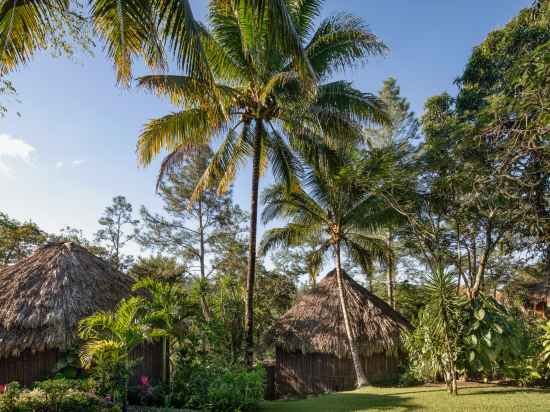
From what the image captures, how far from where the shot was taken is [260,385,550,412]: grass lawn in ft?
21.9

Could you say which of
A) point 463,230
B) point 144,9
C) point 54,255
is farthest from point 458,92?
point 54,255

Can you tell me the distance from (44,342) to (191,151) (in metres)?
5.75

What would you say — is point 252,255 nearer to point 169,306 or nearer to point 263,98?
point 169,306

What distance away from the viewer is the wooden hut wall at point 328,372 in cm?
1205

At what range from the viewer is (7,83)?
4.95 m

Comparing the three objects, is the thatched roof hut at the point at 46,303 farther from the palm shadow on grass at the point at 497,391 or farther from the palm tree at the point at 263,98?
the palm shadow on grass at the point at 497,391

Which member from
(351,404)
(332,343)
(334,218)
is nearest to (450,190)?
(334,218)

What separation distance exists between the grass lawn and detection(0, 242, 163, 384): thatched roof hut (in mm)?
4707

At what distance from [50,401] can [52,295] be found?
3.75 m

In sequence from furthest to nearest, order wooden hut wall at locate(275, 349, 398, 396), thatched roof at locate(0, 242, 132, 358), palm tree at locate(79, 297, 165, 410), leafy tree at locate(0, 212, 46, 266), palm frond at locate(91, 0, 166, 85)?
leafy tree at locate(0, 212, 46, 266) → wooden hut wall at locate(275, 349, 398, 396) → thatched roof at locate(0, 242, 132, 358) → palm tree at locate(79, 297, 165, 410) → palm frond at locate(91, 0, 166, 85)

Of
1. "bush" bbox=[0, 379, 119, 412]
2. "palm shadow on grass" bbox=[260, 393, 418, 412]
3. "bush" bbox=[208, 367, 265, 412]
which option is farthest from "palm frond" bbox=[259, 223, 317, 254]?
"bush" bbox=[0, 379, 119, 412]

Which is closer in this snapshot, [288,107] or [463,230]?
[288,107]

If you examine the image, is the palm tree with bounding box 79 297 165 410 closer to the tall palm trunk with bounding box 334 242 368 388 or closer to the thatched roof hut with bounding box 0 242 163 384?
the thatched roof hut with bounding box 0 242 163 384

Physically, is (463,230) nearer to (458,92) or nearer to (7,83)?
(458,92)
